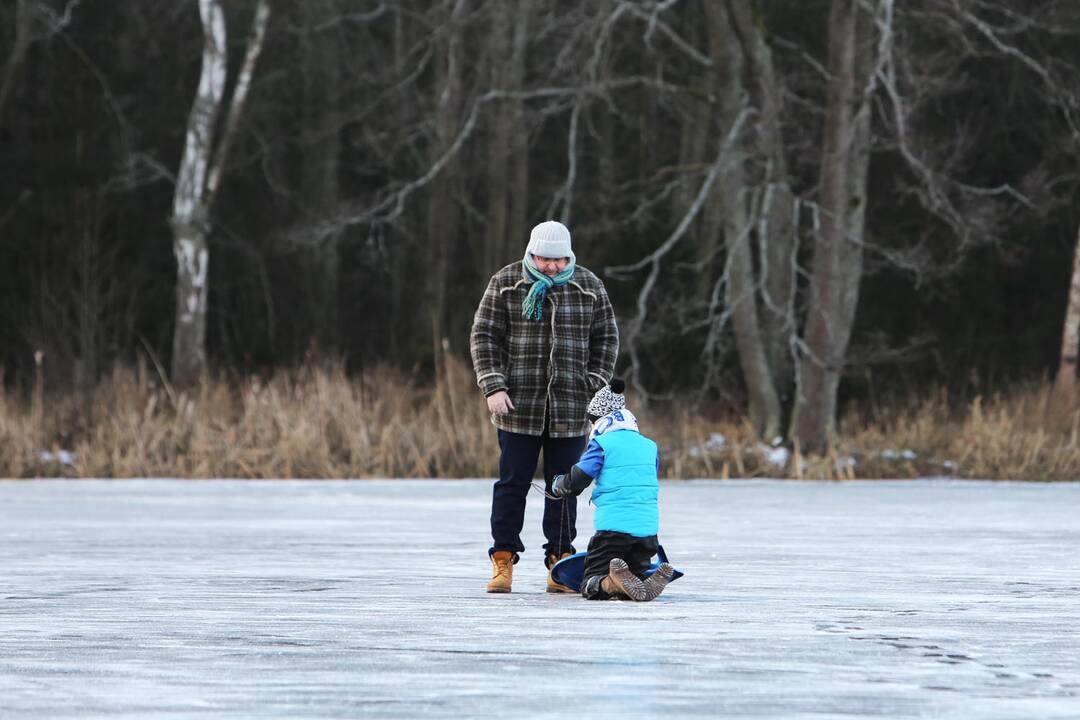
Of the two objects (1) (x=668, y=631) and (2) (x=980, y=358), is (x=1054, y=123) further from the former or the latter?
(1) (x=668, y=631)

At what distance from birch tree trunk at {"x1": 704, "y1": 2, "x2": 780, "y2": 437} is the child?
11.9 m

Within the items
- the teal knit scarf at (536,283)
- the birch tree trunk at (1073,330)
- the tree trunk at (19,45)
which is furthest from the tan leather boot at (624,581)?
the tree trunk at (19,45)

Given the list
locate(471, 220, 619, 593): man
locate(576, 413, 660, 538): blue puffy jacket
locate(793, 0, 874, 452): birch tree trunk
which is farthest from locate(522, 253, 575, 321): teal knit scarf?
locate(793, 0, 874, 452): birch tree trunk

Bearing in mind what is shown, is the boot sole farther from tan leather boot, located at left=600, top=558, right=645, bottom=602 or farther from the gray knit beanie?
the gray knit beanie

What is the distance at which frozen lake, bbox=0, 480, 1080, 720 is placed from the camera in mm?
5836

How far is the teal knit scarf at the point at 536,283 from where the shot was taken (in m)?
8.80

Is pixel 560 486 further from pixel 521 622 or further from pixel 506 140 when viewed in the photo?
pixel 506 140

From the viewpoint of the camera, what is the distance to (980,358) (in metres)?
30.6

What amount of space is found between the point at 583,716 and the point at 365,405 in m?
14.3

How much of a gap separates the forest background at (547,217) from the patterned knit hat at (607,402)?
9535mm

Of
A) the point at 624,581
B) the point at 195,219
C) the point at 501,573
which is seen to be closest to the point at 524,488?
the point at 501,573

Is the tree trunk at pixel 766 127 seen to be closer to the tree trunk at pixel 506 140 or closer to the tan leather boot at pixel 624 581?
the tree trunk at pixel 506 140

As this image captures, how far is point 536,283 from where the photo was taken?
882 centimetres

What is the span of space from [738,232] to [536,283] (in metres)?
11.9
